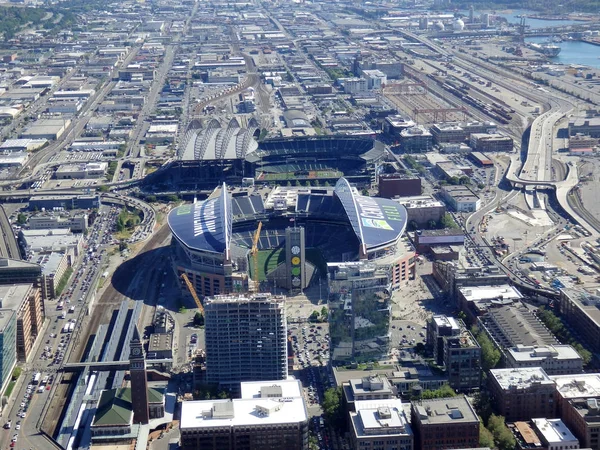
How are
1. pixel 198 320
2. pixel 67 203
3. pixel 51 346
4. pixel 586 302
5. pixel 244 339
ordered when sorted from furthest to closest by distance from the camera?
1. pixel 67 203
2. pixel 198 320
3. pixel 586 302
4. pixel 51 346
5. pixel 244 339

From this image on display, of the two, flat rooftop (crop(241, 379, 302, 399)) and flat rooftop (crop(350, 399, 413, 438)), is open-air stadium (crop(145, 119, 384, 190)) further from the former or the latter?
flat rooftop (crop(350, 399, 413, 438))

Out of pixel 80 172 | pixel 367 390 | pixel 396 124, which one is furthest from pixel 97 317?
pixel 396 124

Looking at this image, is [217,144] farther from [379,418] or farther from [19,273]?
[379,418]

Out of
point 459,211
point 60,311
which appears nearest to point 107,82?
point 459,211

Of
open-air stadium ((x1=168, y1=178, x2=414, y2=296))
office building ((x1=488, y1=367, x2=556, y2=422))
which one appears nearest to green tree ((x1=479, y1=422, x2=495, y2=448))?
office building ((x1=488, y1=367, x2=556, y2=422))

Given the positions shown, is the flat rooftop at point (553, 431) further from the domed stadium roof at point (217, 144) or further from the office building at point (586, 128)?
the office building at point (586, 128)
